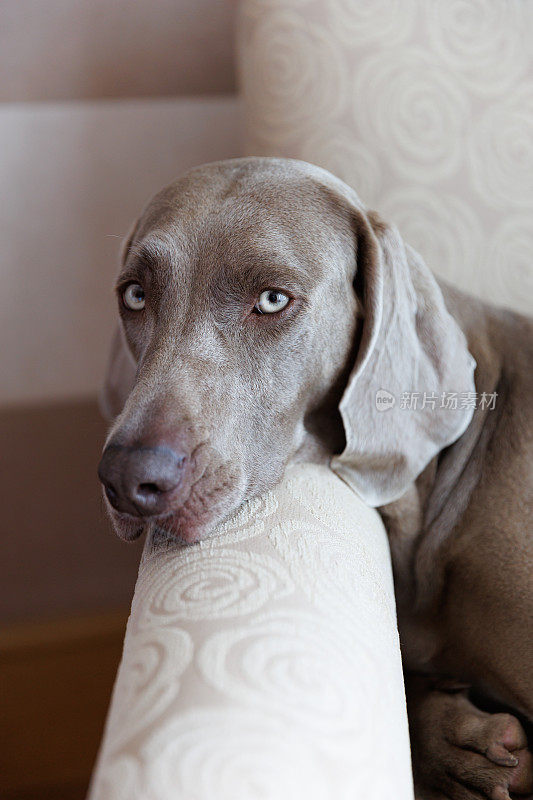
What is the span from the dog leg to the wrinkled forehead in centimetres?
77

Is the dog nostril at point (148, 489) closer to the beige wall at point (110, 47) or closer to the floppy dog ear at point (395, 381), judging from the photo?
the floppy dog ear at point (395, 381)

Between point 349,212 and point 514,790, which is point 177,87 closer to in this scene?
point 349,212

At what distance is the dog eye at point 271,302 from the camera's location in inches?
46.9

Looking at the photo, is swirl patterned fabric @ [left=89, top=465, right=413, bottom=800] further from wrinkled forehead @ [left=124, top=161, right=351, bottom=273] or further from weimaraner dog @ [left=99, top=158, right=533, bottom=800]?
wrinkled forehead @ [left=124, top=161, right=351, bottom=273]

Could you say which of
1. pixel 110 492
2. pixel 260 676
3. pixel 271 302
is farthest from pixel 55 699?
pixel 260 676

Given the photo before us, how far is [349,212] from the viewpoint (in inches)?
51.2

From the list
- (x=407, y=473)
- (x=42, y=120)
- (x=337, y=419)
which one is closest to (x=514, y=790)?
(x=407, y=473)

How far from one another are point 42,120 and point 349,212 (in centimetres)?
126

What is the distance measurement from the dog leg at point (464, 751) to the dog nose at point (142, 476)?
0.61 m

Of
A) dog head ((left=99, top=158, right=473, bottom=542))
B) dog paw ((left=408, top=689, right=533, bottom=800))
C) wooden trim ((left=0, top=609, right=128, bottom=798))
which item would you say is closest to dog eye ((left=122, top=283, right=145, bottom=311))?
dog head ((left=99, top=158, right=473, bottom=542))

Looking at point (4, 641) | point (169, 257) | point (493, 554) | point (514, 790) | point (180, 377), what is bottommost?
point (4, 641)

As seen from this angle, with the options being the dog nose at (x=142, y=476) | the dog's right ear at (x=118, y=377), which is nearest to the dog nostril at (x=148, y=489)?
the dog nose at (x=142, y=476)

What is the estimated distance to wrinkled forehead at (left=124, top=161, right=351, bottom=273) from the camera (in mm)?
1189

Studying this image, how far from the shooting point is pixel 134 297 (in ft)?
4.31
